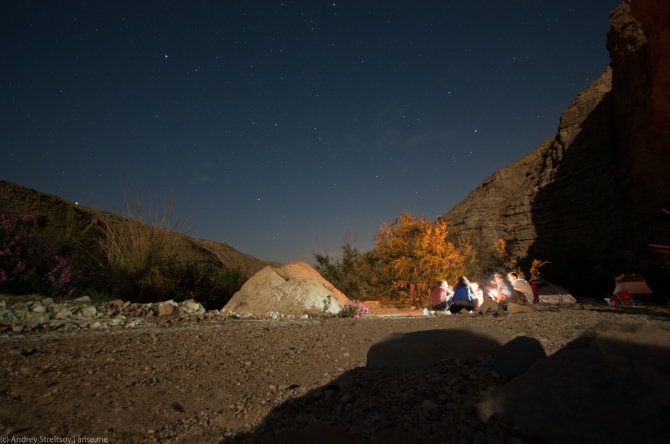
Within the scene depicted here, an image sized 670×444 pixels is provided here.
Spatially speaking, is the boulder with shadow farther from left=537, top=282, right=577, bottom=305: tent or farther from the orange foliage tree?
left=537, top=282, right=577, bottom=305: tent

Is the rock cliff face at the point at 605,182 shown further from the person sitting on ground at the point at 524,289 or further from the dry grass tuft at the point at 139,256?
the dry grass tuft at the point at 139,256

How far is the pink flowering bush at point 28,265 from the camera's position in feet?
17.8

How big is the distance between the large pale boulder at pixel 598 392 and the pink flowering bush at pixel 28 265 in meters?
6.94

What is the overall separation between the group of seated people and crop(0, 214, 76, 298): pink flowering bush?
28.3 feet

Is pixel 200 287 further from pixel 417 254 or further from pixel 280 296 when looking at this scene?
pixel 417 254

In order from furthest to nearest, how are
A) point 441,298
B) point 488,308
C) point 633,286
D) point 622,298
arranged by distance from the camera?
point 633,286, point 622,298, point 441,298, point 488,308

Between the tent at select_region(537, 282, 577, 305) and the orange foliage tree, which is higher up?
the orange foliage tree

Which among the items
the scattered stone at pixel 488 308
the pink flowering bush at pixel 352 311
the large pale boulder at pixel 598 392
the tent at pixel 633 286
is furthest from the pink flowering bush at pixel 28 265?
the tent at pixel 633 286

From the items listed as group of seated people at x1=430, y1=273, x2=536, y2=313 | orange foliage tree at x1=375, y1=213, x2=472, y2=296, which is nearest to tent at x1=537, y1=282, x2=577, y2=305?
group of seated people at x1=430, y1=273, x2=536, y2=313

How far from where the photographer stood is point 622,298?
10266 millimetres

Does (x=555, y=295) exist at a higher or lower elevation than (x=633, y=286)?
lower

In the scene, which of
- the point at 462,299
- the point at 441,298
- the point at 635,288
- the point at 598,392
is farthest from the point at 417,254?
the point at 598,392

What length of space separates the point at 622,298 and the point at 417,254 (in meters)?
6.31

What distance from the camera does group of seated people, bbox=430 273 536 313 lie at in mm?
8898
